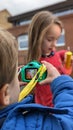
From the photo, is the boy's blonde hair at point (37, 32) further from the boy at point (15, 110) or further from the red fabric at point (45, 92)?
the boy at point (15, 110)

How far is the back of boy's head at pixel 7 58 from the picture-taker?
0.65 meters

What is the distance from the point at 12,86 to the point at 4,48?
→ 0.09m

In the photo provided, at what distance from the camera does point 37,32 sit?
1558 millimetres

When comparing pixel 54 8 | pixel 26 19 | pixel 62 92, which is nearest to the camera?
pixel 62 92

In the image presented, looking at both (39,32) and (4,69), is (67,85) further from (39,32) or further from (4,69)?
(39,32)

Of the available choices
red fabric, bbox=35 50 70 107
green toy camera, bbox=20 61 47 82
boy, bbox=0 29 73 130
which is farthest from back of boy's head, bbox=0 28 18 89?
red fabric, bbox=35 50 70 107

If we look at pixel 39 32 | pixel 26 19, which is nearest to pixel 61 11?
pixel 26 19

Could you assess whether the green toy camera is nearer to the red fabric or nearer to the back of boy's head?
the back of boy's head

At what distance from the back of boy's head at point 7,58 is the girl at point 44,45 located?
78 centimetres

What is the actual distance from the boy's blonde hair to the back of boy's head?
32.5 inches

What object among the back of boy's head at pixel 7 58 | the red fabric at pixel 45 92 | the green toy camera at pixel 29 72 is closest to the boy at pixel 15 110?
the back of boy's head at pixel 7 58

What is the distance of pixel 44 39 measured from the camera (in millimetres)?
1519

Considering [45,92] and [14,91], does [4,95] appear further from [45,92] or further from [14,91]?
[45,92]

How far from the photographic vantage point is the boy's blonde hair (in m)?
1.51
